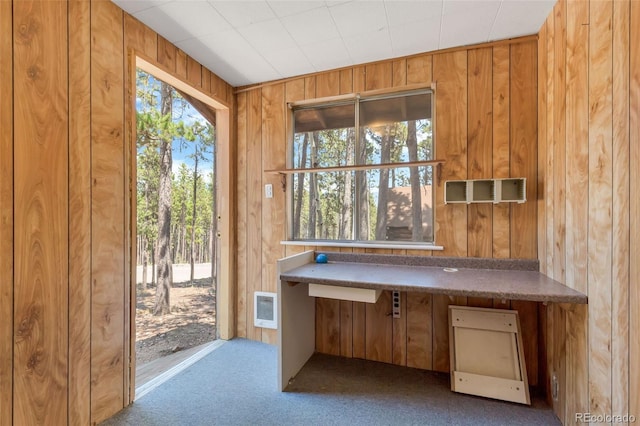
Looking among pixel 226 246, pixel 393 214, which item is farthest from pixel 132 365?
pixel 393 214

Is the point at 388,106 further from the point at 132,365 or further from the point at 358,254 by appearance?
the point at 132,365

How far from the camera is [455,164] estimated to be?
2074 millimetres

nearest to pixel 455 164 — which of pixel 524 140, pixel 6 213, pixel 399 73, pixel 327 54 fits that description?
pixel 524 140

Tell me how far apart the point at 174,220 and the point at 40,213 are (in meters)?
2.25

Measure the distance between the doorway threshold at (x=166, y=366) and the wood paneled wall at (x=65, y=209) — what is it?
0.78 feet

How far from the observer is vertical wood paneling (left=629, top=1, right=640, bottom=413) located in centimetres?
99

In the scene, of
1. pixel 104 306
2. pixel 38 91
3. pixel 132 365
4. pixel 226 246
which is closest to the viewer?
pixel 38 91

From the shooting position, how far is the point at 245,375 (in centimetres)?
206

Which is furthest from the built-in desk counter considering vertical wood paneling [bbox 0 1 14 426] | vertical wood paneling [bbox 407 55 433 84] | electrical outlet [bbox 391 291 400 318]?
vertical wood paneling [bbox 407 55 433 84]

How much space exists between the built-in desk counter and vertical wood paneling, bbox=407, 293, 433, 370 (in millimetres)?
281

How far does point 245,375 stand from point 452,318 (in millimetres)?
1580

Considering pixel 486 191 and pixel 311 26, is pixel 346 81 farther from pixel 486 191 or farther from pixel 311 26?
pixel 486 191

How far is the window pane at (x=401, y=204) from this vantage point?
7.24 ft

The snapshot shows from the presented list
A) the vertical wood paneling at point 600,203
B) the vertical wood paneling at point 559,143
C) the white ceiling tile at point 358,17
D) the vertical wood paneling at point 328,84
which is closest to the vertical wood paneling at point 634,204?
the vertical wood paneling at point 600,203
